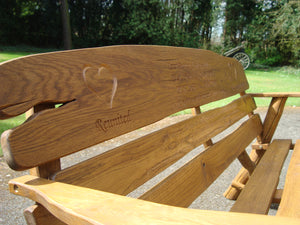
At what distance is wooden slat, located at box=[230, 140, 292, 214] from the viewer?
4.97ft

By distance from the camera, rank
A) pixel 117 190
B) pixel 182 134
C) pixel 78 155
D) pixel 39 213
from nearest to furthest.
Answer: pixel 39 213 → pixel 117 190 → pixel 182 134 → pixel 78 155

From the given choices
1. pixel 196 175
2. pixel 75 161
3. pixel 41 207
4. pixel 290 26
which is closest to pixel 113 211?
pixel 41 207

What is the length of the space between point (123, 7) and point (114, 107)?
14894mm

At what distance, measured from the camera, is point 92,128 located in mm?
1055

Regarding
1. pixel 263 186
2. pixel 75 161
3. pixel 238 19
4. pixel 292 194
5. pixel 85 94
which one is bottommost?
pixel 75 161

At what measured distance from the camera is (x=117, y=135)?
3.83 feet

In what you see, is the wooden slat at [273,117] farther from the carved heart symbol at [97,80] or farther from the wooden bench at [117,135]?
the carved heart symbol at [97,80]

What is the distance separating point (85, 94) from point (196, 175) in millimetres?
764

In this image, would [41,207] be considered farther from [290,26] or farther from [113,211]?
[290,26]

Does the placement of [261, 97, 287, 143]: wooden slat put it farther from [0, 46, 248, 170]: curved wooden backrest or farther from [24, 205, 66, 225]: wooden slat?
[24, 205, 66, 225]: wooden slat

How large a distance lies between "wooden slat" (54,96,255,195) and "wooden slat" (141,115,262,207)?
2.8 inches

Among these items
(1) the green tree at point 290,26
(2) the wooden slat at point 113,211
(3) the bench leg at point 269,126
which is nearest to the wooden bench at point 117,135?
(2) the wooden slat at point 113,211

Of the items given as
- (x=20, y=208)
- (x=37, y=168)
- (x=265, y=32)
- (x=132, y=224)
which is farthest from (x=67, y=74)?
(x=265, y=32)

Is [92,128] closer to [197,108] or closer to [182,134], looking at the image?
[182,134]
